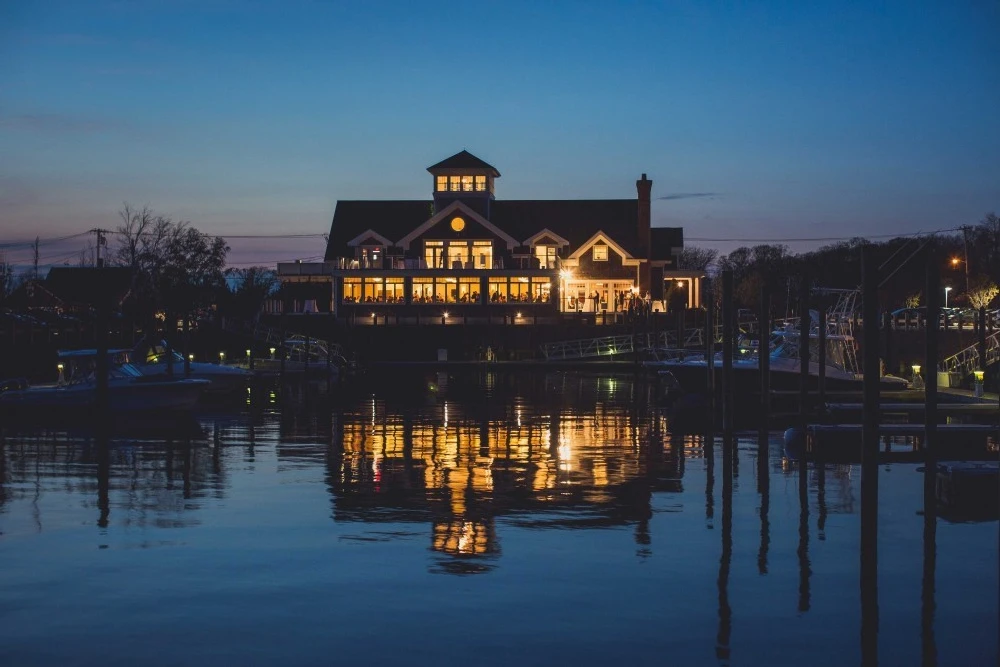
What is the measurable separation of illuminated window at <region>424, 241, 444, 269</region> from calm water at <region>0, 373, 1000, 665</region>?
196 ft

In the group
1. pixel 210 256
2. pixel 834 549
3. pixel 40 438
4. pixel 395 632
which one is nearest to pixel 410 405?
pixel 40 438

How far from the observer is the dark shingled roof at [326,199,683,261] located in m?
92.1

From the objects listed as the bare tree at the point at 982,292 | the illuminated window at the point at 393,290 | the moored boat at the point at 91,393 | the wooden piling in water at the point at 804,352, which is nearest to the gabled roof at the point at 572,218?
the illuminated window at the point at 393,290

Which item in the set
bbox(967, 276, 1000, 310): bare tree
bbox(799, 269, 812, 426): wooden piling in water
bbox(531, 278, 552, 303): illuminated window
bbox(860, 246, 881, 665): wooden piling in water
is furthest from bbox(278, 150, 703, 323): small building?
bbox(860, 246, 881, 665): wooden piling in water

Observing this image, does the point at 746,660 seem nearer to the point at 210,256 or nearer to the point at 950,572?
the point at 950,572

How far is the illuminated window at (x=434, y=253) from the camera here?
88.1 meters

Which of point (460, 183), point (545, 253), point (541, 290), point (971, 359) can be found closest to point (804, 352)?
point (971, 359)

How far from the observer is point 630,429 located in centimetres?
3478

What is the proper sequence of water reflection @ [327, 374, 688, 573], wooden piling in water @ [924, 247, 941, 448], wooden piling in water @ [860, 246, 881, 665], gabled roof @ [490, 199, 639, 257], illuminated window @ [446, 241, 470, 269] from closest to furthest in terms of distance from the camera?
wooden piling in water @ [860, 246, 881, 665], wooden piling in water @ [924, 247, 941, 448], water reflection @ [327, 374, 688, 573], illuminated window @ [446, 241, 470, 269], gabled roof @ [490, 199, 639, 257]

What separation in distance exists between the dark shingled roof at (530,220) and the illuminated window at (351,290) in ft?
17.9

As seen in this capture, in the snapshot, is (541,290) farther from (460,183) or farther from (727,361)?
(727,361)

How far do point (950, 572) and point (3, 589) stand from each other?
499 inches

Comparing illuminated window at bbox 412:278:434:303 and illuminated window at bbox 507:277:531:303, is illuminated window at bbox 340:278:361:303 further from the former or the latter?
illuminated window at bbox 507:277:531:303

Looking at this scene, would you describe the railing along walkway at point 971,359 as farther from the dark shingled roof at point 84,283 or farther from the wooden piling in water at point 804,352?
the dark shingled roof at point 84,283
